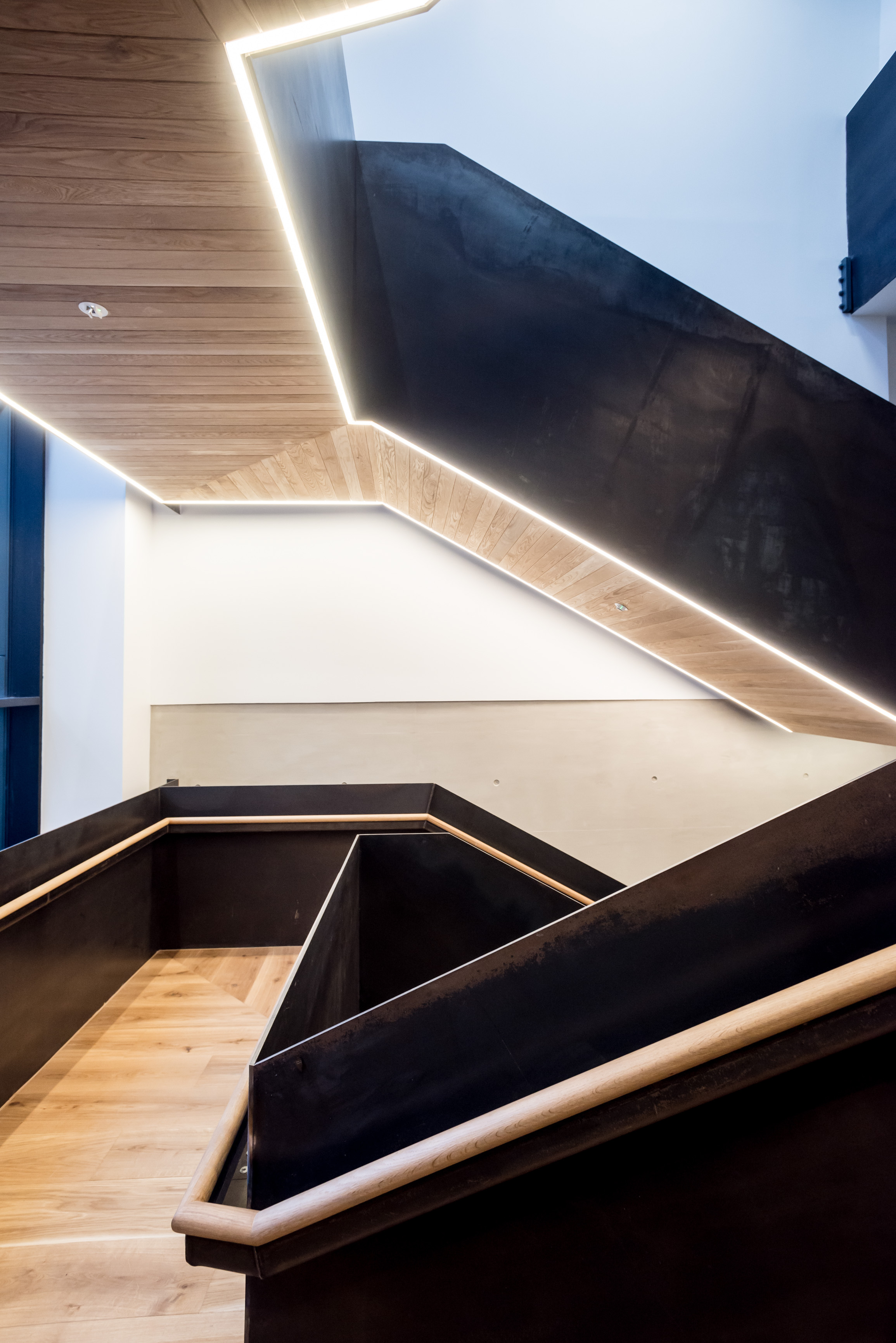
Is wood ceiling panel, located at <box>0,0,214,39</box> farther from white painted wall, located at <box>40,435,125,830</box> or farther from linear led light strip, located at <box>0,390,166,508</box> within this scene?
white painted wall, located at <box>40,435,125,830</box>

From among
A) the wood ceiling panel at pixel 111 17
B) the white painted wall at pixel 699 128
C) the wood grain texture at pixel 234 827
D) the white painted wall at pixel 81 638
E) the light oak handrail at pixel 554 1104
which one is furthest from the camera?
the white painted wall at pixel 81 638

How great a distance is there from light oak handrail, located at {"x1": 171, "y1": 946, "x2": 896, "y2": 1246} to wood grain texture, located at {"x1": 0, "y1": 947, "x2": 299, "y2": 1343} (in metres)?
0.95

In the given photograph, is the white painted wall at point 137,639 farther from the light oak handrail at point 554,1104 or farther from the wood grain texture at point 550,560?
the light oak handrail at point 554,1104

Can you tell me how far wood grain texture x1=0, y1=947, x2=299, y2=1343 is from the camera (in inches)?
65.7

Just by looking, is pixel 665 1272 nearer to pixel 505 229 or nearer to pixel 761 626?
pixel 761 626

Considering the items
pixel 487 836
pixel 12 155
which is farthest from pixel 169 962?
pixel 12 155

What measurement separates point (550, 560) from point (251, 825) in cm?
247

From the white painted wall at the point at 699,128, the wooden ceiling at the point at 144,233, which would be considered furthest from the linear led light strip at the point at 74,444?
the white painted wall at the point at 699,128

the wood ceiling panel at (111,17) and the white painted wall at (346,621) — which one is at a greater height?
the wood ceiling panel at (111,17)

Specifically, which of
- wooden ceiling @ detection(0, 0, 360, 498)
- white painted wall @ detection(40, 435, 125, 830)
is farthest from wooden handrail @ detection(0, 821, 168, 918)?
wooden ceiling @ detection(0, 0, 360, 498)

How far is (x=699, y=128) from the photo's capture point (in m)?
4.18

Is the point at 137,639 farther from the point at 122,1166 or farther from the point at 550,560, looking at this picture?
the point at 122,1166

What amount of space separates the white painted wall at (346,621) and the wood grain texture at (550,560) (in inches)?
11.3

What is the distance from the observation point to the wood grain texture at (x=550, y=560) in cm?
346
